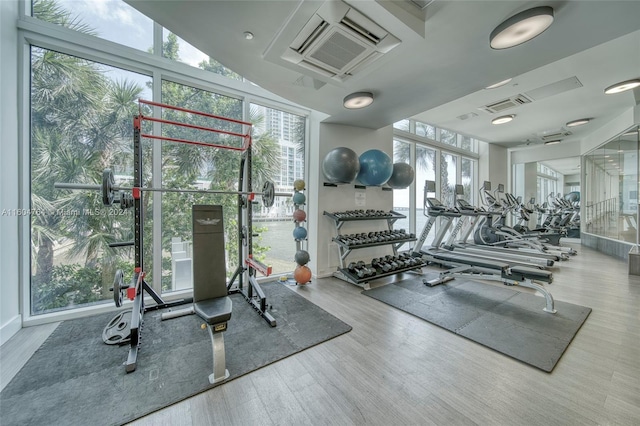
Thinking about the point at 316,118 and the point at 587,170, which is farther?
the point at 587,170

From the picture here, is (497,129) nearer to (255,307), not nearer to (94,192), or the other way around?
(255,307)

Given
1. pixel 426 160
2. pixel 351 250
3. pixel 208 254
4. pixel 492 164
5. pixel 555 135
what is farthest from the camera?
pixel 492 164

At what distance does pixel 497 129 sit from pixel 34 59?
879 centimetres

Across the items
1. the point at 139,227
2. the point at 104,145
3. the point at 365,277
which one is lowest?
the point at 365,277

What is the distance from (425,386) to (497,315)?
1.70 meters

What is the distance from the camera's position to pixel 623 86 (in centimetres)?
390

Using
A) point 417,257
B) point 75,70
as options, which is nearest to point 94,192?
point 75,70

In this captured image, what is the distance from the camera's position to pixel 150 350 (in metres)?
2.13

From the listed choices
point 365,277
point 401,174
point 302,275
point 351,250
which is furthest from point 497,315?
point 401,174

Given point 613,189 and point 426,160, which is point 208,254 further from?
point 613,189

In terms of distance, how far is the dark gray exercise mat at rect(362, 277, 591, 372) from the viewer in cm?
215

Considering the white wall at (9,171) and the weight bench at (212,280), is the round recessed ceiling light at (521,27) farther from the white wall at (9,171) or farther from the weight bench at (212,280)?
the white wall at (9,171)

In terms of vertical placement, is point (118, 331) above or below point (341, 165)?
below

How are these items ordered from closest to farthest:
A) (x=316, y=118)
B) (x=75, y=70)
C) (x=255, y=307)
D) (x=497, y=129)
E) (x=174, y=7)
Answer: (x=174, y=7)
(x=75, y=70)
(x=255, y=307)
(x=316, y=118)
(x=497, y=129)
